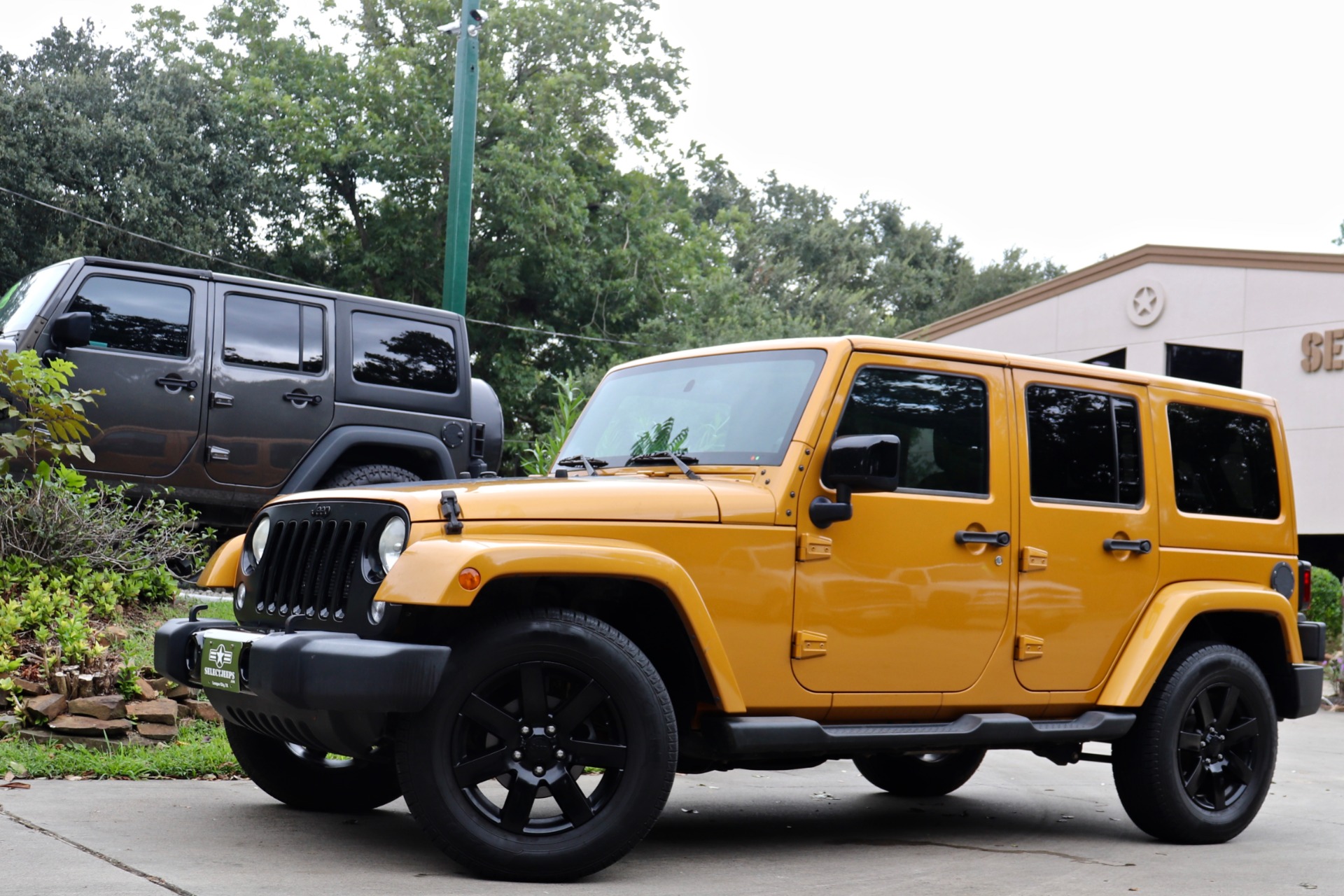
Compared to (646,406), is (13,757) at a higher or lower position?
lower

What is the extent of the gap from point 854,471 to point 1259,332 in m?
16.9

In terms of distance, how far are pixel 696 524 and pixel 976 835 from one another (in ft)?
7.41

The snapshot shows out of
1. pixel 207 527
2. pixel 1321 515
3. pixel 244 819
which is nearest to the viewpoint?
pixel 244 819

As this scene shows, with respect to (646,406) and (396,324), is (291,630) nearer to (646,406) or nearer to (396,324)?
(646,406)

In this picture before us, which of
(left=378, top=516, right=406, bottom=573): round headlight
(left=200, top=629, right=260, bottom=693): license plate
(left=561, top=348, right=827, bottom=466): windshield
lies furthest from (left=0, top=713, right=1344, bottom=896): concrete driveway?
(left=561, top=348, right=827, bottom=466): windshield

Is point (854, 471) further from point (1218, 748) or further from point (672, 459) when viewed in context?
point (1218, 748)

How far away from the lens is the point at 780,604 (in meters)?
4.84

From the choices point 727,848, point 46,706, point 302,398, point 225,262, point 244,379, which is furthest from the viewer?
point 225,262

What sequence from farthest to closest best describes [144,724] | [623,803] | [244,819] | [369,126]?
[369,126], [144,724], [244,819], [623,803]

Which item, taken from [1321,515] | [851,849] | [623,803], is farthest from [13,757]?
[1321,515]

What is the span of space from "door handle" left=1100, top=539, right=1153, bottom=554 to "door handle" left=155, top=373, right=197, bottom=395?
595 centimetres

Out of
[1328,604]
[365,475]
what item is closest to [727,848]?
[365,475]

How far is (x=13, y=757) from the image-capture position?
594 cm

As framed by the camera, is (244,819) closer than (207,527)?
Yes
